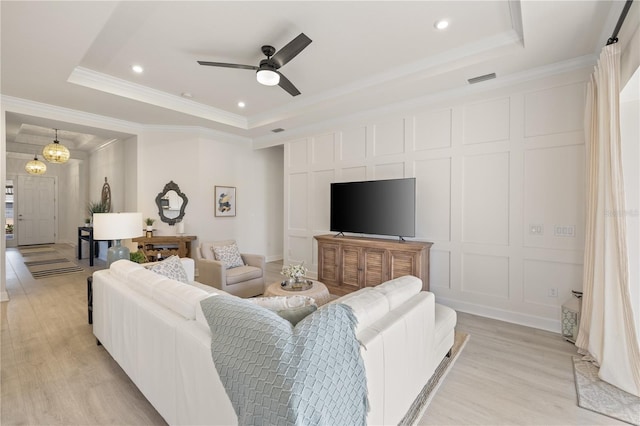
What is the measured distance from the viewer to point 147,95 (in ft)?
13.9

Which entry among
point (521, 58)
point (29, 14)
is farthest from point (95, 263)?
point (521, 58)

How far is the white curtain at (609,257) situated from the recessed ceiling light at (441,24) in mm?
1266

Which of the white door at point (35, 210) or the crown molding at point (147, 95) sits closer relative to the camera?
the crown molding at point (147, 95)

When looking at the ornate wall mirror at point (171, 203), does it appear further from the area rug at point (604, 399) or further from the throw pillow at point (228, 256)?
the area rug at point (604, 399)

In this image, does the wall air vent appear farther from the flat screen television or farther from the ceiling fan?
the ceiling fan

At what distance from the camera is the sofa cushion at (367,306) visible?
147cm

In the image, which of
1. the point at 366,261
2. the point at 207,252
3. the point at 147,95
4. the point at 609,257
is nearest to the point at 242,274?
the point at 207,252

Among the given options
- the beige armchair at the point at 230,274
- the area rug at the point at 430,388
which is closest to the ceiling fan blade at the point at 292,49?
the beige armchair at the point at 230,274

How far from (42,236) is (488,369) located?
12665 millimetres

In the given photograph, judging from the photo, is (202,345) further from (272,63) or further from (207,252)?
(207,252)

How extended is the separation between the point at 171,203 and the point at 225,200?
1025 mm

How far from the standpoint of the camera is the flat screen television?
3.92 metres

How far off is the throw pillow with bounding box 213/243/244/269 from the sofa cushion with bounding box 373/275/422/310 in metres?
2.75

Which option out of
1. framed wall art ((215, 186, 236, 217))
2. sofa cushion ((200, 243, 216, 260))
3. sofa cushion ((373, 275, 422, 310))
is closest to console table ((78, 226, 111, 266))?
framed wall art ((215, 186, 236, 217))
